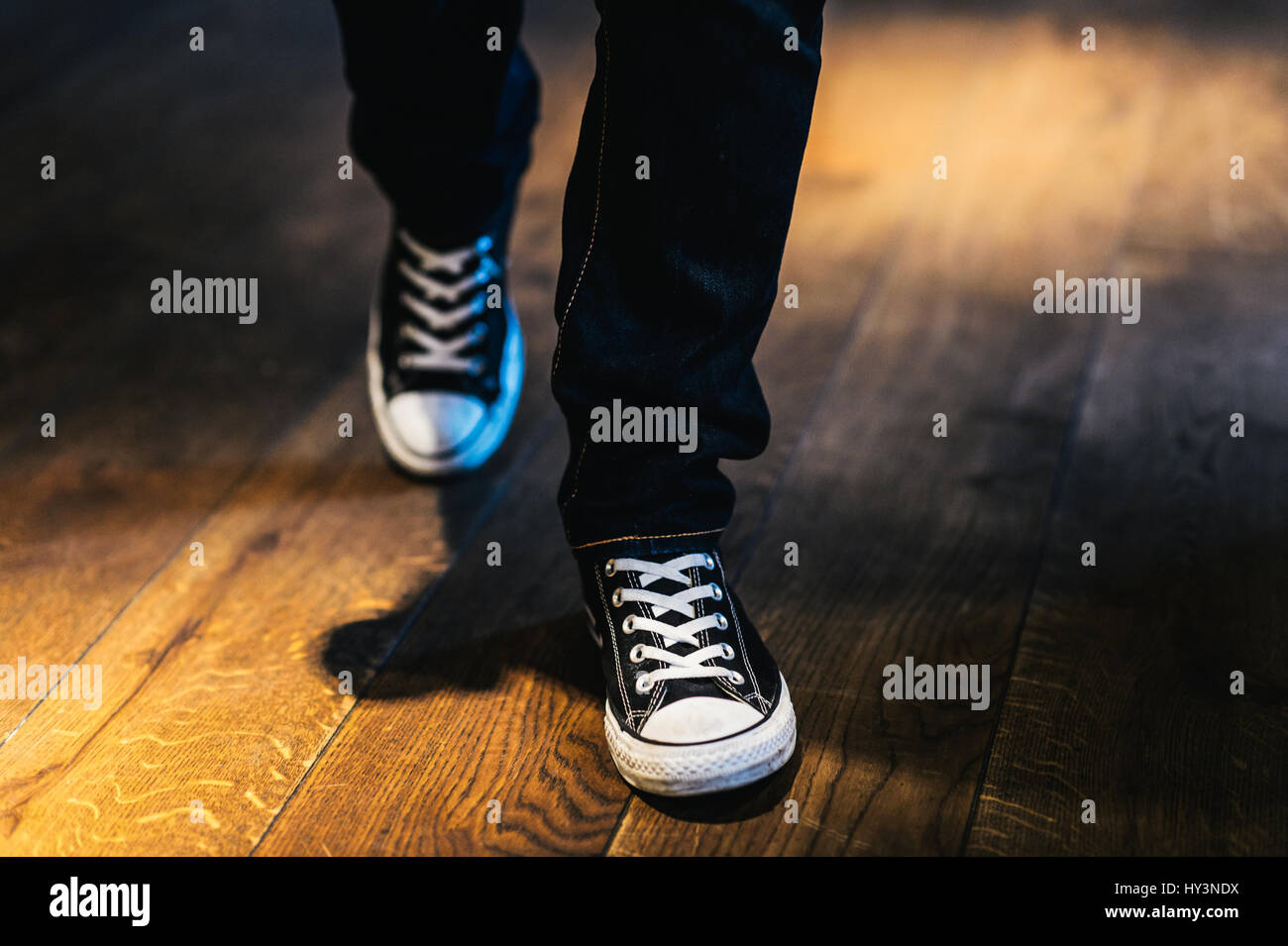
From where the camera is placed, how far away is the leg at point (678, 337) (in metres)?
0.69

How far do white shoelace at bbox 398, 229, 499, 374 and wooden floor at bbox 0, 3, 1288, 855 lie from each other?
0.33 ft

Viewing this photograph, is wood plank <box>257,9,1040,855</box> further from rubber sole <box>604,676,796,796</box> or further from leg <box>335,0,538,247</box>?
leg <box>335,0,538,247</box>

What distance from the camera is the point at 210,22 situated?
2182 millimetres

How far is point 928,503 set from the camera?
1.04m

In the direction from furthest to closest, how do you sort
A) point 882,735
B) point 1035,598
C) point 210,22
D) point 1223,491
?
1. point 210,22
2. point 1223,491
3. point 1035,598
4. point 882,735

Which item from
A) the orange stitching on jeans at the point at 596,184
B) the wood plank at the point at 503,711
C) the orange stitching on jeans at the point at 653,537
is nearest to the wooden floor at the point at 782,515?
the wood plank at the point at 503,711

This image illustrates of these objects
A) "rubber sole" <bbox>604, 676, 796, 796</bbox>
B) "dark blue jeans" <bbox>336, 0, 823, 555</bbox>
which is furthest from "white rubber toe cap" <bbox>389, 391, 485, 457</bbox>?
"rubber sole" <bbox>604, 676, 796, 796</bbox>

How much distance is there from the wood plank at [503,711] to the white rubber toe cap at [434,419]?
73mm

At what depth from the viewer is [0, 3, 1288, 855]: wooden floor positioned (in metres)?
0.77
